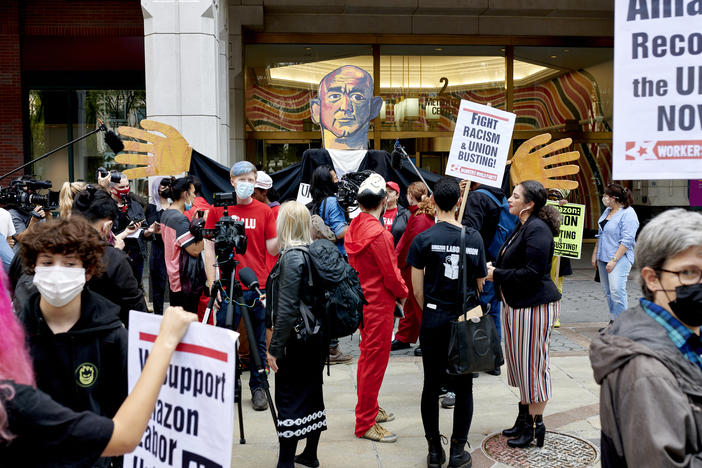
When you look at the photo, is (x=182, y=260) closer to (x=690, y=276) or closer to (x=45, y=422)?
(x=45, y=422)

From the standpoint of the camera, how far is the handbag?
454 centimetres

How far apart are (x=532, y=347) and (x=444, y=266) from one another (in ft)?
3.17

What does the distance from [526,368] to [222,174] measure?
208 inches

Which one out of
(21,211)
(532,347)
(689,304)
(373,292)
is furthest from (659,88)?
(21,211)

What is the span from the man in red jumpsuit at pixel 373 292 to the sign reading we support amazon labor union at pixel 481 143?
1377mm

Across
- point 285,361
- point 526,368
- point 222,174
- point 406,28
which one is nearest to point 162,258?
point 222,174

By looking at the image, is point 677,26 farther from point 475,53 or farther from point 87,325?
point 475,53

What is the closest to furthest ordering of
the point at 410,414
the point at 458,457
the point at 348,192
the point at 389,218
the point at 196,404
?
the point at 196,404
the point at 458,457
the point at 410,414
the point at 348,192
the point at 389,218

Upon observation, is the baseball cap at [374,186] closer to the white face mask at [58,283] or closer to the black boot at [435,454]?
the black boot at [435,454]

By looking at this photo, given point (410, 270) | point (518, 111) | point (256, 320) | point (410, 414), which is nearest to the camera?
point (410, 414)

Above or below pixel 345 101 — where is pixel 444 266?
below

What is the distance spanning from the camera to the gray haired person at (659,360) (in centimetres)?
198

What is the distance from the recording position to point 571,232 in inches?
364

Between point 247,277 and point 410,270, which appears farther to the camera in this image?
point 410,270
